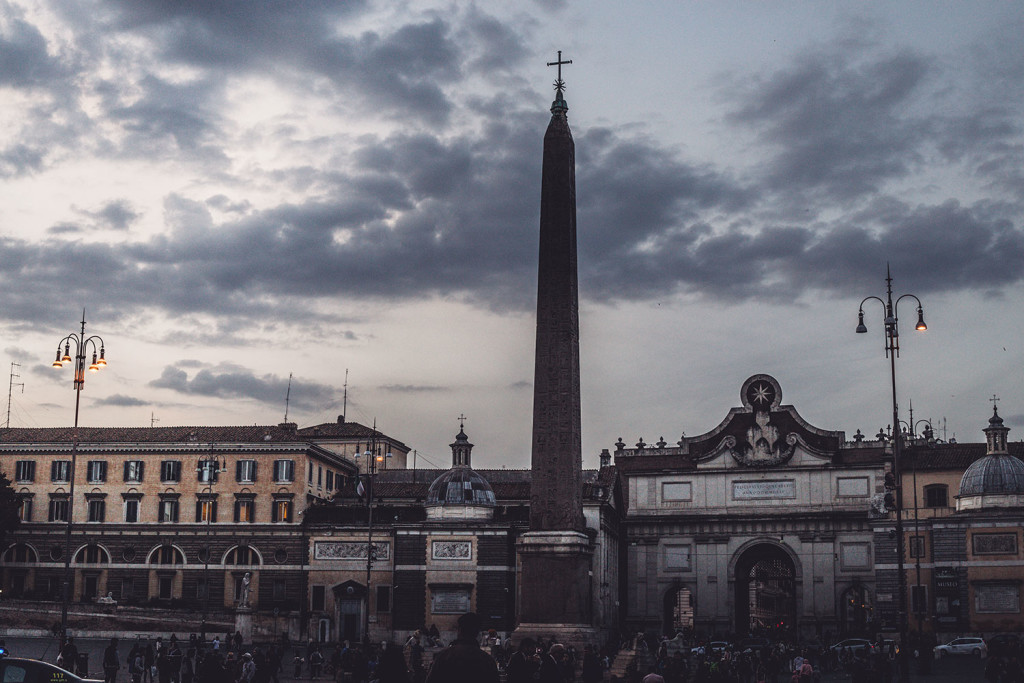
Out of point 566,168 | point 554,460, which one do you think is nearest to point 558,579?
point 554,460

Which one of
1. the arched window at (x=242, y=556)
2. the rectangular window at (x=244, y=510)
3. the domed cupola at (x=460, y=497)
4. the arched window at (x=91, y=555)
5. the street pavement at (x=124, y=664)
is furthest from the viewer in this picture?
the arched window at (x=91, y=555)

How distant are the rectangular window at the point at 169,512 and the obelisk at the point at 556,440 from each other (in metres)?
36.4

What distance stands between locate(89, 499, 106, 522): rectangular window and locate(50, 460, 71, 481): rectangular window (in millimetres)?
2141

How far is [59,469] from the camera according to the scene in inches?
2803

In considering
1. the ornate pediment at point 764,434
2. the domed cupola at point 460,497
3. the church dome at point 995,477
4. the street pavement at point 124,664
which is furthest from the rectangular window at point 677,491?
the street pavement at point 124,664

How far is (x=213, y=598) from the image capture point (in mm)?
68062

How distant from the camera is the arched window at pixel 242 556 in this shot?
225ft

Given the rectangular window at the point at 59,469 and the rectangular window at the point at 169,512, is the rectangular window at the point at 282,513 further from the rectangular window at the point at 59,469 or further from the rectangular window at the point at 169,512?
the rectangular window at the point at 59,469

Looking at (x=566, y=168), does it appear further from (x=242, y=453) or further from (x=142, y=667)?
(x=242, y=453)

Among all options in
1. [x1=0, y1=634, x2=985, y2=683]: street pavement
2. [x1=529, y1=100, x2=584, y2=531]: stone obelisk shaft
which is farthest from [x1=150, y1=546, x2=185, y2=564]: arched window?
[x1=529, y1=100, x2=584, y2=531]: stone obelisk shaft

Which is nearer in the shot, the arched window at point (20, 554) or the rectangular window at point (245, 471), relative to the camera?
the arched window at point (20, 554)

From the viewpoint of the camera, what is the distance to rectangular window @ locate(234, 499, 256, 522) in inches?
2731

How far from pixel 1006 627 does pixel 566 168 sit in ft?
121

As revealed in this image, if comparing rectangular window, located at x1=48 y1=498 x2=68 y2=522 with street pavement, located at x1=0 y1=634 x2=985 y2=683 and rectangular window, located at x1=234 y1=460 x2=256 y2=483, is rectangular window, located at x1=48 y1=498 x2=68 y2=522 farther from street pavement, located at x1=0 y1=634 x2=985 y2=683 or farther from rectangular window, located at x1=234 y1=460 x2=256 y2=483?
street pavement, located at x1=0 y1=634 x2=985 y2=683
